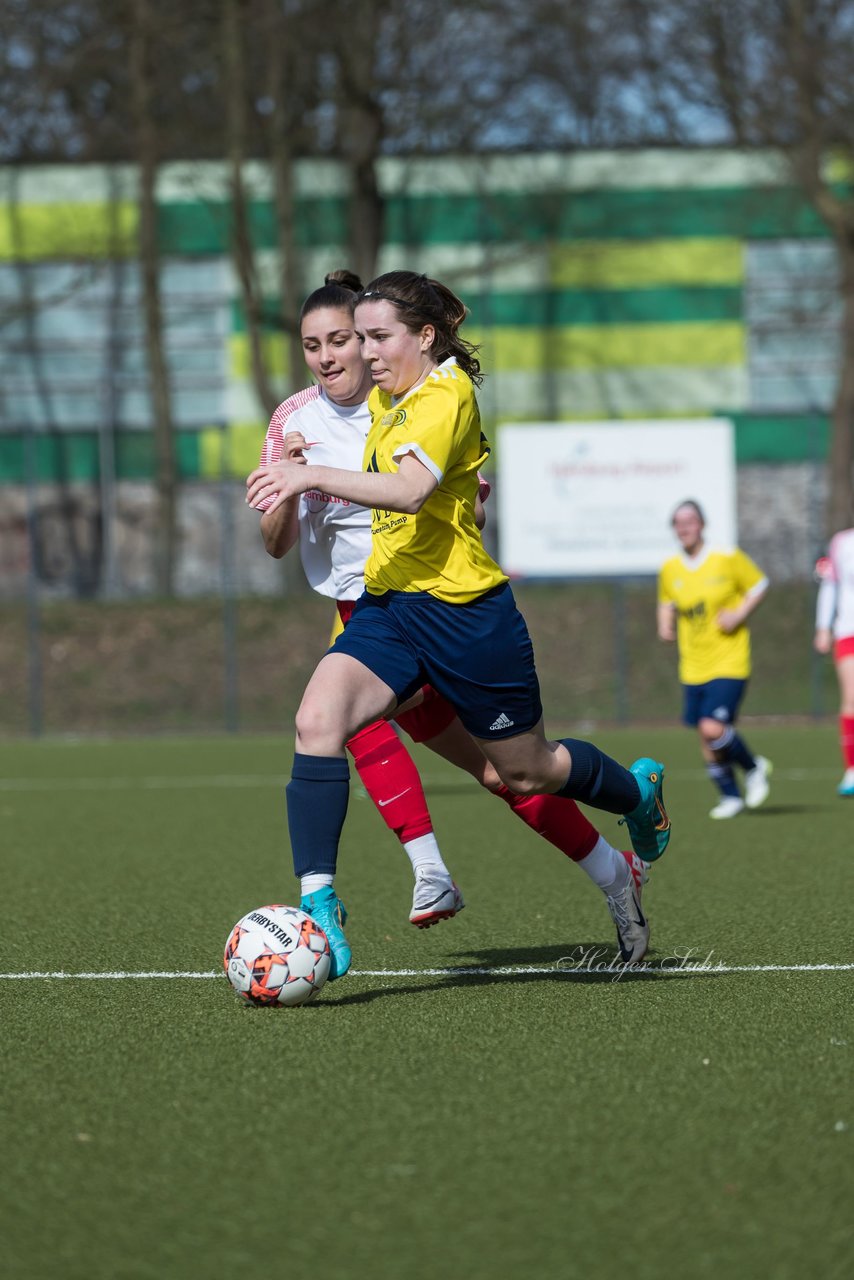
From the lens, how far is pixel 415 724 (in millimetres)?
5645

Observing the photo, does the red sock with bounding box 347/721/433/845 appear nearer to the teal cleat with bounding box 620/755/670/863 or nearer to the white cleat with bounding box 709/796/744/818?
the teal cleat with bounding box 620/755/670/863

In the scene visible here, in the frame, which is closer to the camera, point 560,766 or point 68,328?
point 560,766

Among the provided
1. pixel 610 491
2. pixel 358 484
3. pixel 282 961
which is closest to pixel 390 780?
pixel 282 961

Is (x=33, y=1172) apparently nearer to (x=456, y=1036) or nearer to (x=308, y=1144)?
(x=308, y=1144)

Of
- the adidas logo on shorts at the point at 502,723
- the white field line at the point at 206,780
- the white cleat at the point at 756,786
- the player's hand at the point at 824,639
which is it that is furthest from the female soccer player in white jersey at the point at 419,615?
the white field line at the point at 206,780

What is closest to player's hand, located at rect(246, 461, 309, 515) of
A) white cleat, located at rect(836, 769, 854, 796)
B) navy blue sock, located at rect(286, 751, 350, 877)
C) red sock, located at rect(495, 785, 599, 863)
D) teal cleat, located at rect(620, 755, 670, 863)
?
navy blue sock, located at rect(286, 751, 350, 877)

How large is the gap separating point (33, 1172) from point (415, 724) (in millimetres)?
2440

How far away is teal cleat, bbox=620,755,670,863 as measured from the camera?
5.52 metres

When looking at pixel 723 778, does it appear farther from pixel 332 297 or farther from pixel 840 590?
pixel 332 297

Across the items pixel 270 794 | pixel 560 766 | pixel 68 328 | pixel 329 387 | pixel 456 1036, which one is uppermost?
pixel 68 328

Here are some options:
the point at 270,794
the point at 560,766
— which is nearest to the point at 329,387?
the point at 560,766

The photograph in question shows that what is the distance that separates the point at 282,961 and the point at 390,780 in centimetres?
87

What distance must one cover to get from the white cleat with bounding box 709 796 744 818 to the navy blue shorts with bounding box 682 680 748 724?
0.45m

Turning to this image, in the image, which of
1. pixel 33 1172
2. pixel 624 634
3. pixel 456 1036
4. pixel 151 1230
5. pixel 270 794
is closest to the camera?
pixel 151 1230
